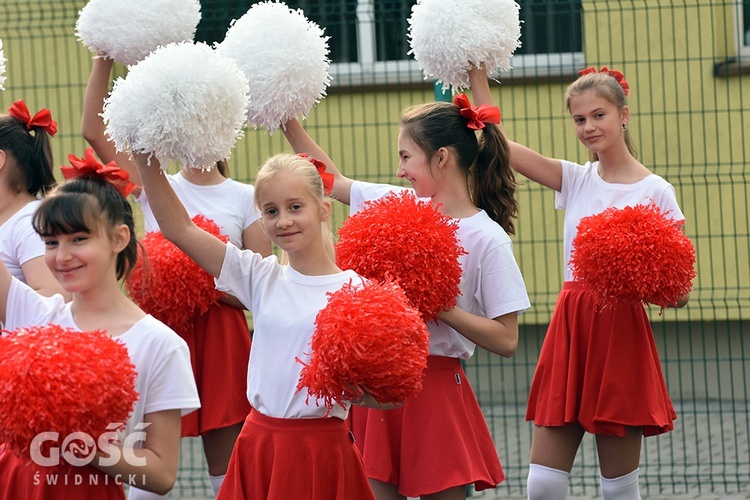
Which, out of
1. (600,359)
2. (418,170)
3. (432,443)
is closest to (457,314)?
(432,443)

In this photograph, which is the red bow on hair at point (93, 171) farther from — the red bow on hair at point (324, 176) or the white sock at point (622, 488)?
the white sock at point (622, 488)

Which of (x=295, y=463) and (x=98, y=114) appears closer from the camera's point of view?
(x=295, y=463)

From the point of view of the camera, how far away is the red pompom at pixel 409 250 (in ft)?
10.5

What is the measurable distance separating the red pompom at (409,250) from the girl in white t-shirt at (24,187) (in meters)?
1.02

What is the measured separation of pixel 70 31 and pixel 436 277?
5.29 m

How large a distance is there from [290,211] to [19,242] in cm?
104

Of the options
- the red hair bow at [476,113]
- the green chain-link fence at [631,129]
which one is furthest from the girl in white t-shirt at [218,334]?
the green chain-link fence at [631,129]

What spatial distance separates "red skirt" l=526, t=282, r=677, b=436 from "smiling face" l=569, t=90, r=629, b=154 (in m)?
0.58

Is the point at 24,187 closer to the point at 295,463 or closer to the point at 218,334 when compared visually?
the point at 218,334

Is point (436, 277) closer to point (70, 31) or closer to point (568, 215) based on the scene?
point (568, 215)

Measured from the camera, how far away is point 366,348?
2.76 m

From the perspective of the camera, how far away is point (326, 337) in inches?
111

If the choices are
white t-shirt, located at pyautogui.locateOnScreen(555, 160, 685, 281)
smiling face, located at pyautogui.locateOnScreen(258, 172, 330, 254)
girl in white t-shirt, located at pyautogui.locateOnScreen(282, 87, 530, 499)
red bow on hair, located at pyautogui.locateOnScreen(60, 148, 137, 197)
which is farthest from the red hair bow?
red bow on hair, located at pyautogui.locateOnScreen(60, 148, 137, 197)

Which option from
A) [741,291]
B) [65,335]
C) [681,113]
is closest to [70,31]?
[681,113]
